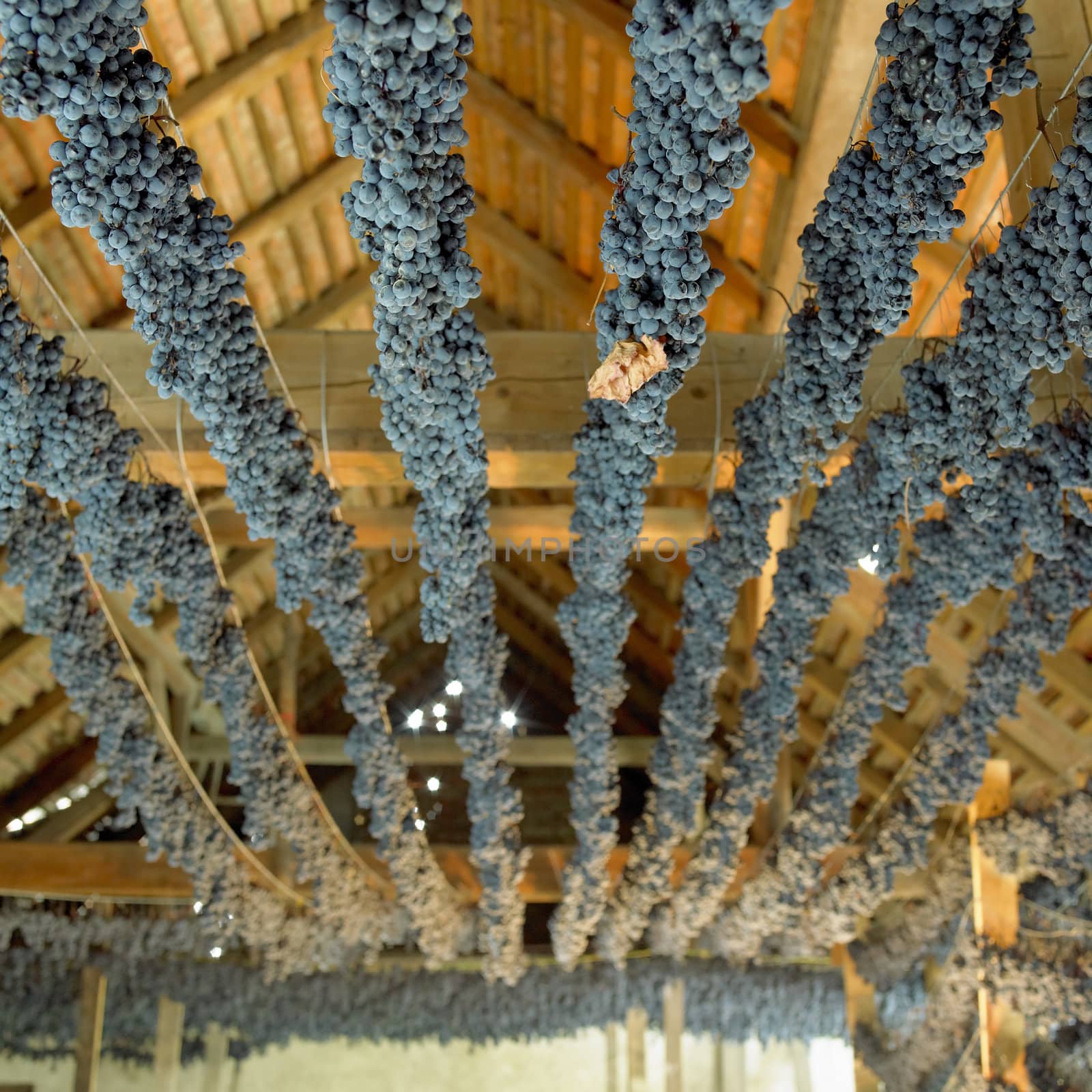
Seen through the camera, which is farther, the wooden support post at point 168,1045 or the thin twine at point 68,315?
the wooden support post at point 168,1045

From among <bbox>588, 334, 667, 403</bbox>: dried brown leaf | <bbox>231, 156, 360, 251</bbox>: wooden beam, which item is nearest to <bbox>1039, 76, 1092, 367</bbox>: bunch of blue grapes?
<bbox>588, 334, 667, 403</bbox>: dried brown leaf

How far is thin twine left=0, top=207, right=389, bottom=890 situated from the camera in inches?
142

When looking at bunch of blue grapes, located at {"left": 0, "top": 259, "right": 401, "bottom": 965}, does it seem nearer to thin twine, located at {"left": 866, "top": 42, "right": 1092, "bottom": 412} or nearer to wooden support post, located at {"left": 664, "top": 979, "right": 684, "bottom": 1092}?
A: thin twine, located at {"left": 866, "top": 42, "right": 1092, "bottom": 412}

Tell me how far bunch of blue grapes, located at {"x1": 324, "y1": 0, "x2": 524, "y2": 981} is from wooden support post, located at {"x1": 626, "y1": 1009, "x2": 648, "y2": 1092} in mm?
9810

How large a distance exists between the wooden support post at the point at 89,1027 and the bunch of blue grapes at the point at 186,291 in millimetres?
8832

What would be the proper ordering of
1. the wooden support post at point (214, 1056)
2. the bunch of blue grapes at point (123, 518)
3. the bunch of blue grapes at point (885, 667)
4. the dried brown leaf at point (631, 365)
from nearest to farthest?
the dried brown leaf at point (631, 365) → the bunch of blue grapes at point (123, 518) → the bunch of blue grapes at point (885, 667) → the wooden support post at point (214, 1056)

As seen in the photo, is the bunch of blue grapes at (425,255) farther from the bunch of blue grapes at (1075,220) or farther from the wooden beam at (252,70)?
the wooden beam at (252,70)

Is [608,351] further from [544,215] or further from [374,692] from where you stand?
[544,215]

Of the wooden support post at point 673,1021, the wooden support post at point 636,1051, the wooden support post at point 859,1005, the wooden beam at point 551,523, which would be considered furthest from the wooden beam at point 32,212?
the wooden support post at point 859,1005

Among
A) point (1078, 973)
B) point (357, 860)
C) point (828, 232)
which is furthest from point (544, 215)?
point (1078, 973)

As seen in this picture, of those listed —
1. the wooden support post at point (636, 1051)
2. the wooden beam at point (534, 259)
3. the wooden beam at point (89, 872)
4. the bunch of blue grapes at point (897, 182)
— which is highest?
the wooden beam at point (534, 259)

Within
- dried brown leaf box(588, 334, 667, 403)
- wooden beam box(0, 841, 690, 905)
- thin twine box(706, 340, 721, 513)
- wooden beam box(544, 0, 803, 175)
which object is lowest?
wooden beam box(0, 841, 690, 905)

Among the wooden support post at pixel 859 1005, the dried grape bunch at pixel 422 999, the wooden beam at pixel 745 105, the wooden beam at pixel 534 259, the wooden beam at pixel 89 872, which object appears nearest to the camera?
the wooden beam at pixel 745 105

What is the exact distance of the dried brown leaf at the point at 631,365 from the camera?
298cm
